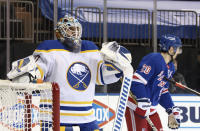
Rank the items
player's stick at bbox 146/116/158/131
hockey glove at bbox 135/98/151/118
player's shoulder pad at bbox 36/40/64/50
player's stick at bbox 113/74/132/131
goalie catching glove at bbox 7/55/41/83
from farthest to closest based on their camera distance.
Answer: player's stick at bbox 146/116/158/131 → hockey glove at bbox 135/98/151/118 → player's shoulder pad at bbox 36/40/64/50 → player's stick at bbox 113/74/132/131 → goalie catching glove at bbox 7/55/41/83

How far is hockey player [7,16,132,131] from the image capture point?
3113mm

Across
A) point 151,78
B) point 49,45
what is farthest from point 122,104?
point 151,78

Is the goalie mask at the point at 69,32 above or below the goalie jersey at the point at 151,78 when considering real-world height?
above

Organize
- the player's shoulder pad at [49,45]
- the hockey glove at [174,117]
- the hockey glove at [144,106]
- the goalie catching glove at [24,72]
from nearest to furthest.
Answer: the goalie catching glove at [24,72]
the player's shoulder pad at [49,45]
the hockey glove at [144,106]
the hockey glove at [174,117]

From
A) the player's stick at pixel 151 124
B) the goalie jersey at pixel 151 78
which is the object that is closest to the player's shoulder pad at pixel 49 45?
the goalie jersey at pixel 151 78

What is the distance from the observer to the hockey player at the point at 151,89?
408cm

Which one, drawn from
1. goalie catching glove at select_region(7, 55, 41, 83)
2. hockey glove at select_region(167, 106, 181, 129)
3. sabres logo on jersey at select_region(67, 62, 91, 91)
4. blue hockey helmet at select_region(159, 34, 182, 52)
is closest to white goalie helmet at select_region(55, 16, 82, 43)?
sabres logo on jersey at select_region(67, 62, 91, 91)

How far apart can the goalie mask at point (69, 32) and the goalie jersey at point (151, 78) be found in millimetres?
984

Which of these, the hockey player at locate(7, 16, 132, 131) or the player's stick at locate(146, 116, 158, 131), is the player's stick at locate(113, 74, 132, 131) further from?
the player's stick at locate(146, 116, 158, 131)

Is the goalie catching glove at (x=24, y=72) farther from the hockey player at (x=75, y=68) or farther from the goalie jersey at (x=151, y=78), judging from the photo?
the goalie jersey at (x=151, y=78)

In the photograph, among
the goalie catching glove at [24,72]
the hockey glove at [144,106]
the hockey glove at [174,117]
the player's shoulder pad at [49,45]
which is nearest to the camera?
the goalie catching glove at [24,72]

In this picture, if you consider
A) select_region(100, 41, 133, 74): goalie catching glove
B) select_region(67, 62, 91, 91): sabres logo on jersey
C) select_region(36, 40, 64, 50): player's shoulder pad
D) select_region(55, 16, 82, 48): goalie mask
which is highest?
select_region(55, 16, 82, 48): goalie mask

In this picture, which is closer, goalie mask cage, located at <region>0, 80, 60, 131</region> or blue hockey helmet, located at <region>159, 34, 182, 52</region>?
goalie mask cage, located at <region>0, 80, 60, 131</region>

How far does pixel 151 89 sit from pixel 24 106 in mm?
1588
